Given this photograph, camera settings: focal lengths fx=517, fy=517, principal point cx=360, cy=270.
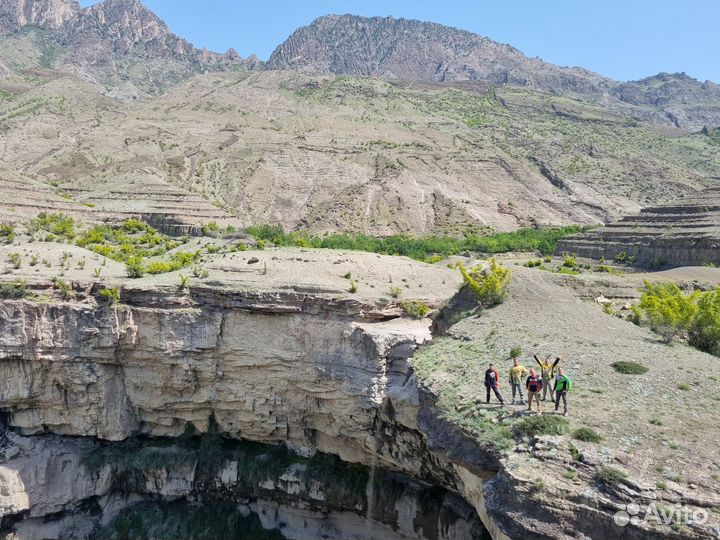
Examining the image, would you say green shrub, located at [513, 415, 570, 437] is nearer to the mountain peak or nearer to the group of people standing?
the group of people standing

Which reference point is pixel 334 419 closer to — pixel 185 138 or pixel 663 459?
pixel 663 459

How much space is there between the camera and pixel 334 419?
62.5 ft

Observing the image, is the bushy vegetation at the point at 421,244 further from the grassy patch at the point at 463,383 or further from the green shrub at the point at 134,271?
the grassy patch at the point at 463,383

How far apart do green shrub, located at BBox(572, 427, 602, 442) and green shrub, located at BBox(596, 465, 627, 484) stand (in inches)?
32.5

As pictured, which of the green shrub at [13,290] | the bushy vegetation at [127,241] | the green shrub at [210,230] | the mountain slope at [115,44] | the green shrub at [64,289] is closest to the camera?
the green shrub at [13,290]

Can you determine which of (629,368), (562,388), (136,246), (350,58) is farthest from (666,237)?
(350,58)

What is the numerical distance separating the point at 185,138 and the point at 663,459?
68221 mm

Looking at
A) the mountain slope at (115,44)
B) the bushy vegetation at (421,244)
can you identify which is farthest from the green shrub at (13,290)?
the mountain slope at (115,44)

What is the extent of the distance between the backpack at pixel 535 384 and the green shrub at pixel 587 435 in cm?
112

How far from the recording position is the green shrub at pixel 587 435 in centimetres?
971

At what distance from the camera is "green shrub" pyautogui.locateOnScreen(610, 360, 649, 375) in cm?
1245

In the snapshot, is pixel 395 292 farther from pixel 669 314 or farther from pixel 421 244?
pixel 421 244

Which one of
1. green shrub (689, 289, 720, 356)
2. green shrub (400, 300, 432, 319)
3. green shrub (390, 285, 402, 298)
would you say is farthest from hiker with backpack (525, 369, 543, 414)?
green shrub (390, 285, 402, 298)

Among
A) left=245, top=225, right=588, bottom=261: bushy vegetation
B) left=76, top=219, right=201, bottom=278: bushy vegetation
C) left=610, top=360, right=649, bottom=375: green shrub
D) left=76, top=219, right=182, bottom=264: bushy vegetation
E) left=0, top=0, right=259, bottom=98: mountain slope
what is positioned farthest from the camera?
left=0, top=0, right=259, bottom=98: mountain slope
